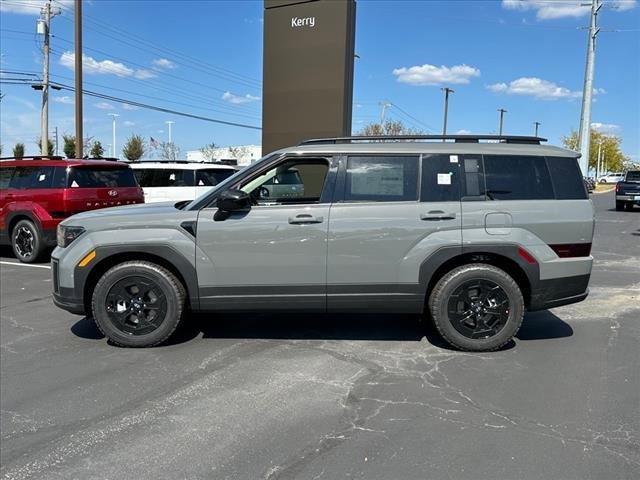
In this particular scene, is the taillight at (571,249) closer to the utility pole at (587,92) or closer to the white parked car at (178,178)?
the white parked car at (178,178)

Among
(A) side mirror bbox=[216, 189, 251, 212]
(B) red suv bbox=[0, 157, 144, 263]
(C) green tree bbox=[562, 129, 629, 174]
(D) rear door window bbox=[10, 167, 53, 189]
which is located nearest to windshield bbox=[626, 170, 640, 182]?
(B) red suv bbox=[0, 157, 144, 263]

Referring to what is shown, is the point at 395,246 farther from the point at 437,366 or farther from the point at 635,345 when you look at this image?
the point at 635,345

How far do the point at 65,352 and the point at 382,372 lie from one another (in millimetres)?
2934

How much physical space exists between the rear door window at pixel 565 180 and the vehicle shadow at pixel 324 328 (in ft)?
4.72

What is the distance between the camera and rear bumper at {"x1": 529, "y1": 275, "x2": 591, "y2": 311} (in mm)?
4926

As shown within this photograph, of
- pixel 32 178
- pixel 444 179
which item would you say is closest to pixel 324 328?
pixel 444 179

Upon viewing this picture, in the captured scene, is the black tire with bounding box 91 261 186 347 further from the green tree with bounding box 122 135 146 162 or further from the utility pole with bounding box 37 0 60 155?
the green tree with bounding box 122 135 146 162

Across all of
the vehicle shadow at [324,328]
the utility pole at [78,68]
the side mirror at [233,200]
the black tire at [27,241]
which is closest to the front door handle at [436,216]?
the vehicle shadow at [324,328]

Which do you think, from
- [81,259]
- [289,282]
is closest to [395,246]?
[289,282]

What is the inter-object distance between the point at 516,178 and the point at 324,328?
94.2 inches

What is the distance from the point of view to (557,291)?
195 inches

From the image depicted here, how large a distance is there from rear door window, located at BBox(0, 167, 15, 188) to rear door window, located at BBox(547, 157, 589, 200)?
988 cm

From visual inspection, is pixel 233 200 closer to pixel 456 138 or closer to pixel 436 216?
pixel 436 216

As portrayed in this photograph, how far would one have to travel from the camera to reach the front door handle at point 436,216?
484 centimetres
